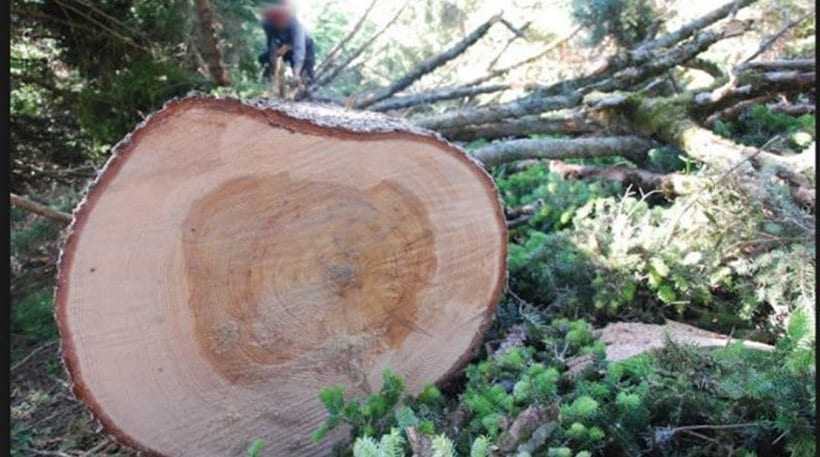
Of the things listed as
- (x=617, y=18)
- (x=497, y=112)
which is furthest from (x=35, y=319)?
(x=617, y=18)

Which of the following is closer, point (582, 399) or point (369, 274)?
point (582, 399)

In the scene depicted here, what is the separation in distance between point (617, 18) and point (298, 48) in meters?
2.31

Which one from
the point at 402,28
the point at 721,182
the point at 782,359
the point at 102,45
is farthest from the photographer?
the point at 402,28

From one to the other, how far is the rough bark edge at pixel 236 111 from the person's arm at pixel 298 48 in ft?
10.3

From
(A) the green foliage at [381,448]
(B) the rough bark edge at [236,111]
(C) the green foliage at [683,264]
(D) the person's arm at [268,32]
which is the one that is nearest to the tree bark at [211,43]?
(D) the person's arm at [268,32]

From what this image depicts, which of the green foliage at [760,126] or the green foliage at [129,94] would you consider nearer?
the green foliage at [760,126]

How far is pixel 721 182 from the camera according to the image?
9.13 feet

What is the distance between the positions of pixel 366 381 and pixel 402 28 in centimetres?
780

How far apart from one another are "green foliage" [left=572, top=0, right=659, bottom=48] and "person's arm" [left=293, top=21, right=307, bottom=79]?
6.53 feet

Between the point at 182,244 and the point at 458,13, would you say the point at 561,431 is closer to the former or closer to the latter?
the point at 182,244

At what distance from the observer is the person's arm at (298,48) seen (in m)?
5.36

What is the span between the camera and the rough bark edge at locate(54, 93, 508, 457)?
1953 millimetres

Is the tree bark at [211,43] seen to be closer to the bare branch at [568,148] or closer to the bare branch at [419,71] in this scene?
the bare branch at [419,71]

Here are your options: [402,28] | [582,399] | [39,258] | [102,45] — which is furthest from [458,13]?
[582,399]
